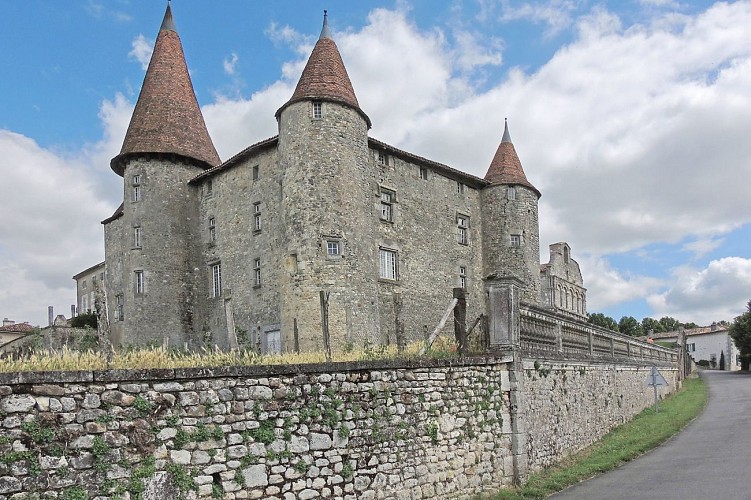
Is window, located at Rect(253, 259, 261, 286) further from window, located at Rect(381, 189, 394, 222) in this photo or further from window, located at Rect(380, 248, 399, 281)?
window, located at Rect(381, 189, 394, 222)

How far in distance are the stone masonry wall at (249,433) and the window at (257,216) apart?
19620 millimetres

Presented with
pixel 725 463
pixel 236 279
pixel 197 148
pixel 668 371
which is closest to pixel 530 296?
pixel 668 371

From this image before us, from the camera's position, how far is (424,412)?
33.8 feet

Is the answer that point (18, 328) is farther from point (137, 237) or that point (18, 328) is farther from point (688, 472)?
point (688, 472)

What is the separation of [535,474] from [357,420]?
4980 millimetres

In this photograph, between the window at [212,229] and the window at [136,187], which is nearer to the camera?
the window at [136,187]

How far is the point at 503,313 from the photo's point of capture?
1219 centimetres

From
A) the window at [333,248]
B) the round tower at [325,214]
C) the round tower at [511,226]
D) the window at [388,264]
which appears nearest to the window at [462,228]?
the round tower at [511,226]

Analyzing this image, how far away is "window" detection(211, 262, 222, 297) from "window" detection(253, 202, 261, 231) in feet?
11.2

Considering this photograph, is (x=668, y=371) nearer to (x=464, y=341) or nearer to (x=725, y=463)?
(x=725, y=463)

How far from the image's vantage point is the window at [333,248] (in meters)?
25.9

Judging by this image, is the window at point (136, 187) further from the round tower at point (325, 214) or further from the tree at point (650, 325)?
the tree at point (650, 325)

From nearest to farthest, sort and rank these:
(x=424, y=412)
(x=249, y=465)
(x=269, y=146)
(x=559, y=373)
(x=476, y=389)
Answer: (x=249, y=465), (x=424, y=412), (x=476, y=389), (x=559, y=373), (x=269, y=146)

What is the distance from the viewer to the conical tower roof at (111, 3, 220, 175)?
31812 millimetres
